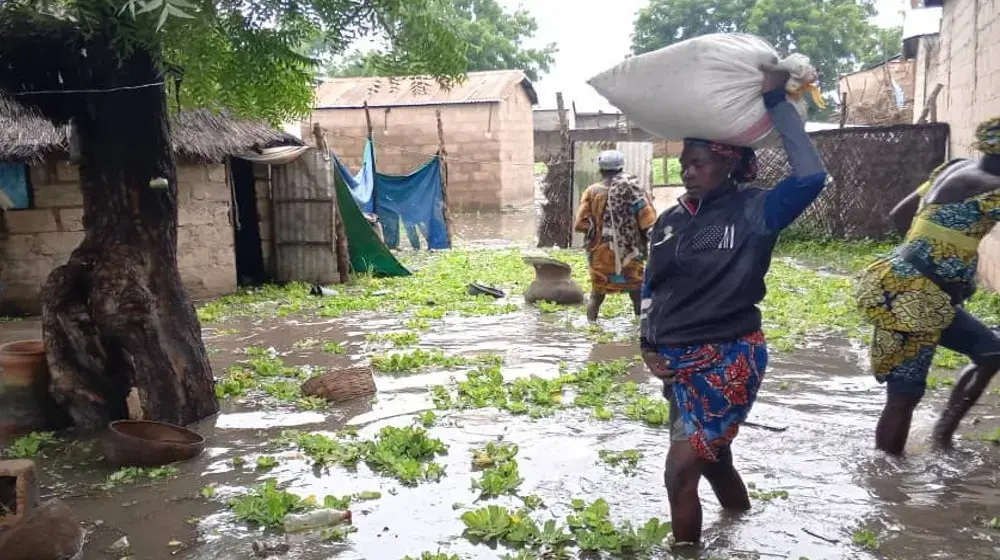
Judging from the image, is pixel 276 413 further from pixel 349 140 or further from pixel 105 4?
pixel 349 140

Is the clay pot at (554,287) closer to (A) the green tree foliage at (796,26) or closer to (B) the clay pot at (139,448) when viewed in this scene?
(B) the clay pot at (139,448)

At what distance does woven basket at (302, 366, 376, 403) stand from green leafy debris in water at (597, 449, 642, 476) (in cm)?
203

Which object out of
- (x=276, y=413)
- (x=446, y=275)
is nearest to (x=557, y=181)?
(x=446, y=275)

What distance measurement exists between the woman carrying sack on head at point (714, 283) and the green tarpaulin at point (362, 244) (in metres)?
9.65

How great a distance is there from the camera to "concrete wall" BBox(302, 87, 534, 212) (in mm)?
24516

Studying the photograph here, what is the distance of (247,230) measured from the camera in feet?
41.7

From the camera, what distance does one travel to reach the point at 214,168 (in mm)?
11289

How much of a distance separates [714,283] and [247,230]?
10.6 m

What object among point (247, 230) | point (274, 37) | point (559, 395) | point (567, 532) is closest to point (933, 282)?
point (567, 532)

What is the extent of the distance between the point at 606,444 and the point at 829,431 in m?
1.30

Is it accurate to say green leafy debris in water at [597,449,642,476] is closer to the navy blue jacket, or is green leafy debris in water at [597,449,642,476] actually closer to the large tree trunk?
the navy blue jacket

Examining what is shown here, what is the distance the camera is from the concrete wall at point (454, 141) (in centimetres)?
2452

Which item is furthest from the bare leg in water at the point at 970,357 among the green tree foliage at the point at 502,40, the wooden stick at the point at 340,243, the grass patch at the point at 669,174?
the green tree foliage at the point at 502,40

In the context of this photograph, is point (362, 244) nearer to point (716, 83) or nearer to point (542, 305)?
point (542, 305)
